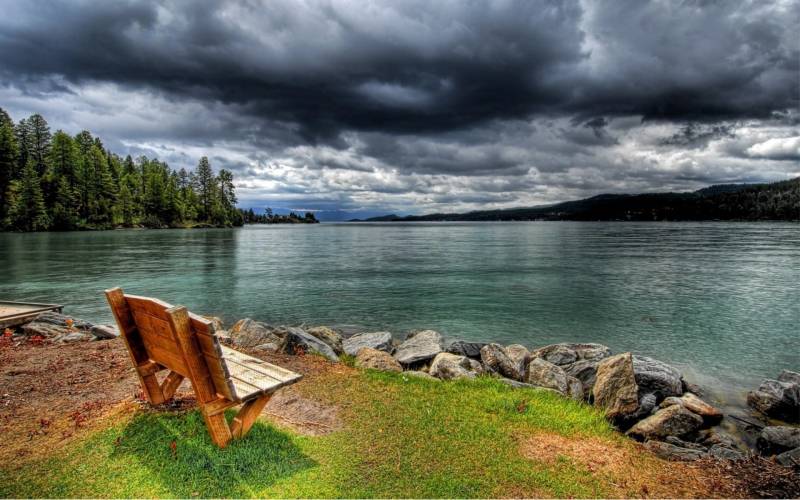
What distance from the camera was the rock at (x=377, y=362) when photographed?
987 cm

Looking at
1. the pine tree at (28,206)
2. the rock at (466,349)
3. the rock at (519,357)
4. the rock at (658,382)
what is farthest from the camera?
the pine tree at (28,206)

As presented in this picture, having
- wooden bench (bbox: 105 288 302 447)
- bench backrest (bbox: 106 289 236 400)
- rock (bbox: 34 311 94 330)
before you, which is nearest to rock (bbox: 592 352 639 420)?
wooden bench (bbox: 105 288 302 447)

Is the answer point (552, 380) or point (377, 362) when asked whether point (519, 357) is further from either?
point (377, 362)

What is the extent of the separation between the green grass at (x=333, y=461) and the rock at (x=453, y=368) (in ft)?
6.73

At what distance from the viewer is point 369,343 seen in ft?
44.8

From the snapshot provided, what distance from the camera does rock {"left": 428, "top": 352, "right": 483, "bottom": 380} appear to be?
947cm

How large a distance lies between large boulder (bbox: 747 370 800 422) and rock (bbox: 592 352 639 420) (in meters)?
4.00

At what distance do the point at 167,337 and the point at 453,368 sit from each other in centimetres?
619

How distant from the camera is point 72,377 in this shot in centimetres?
860

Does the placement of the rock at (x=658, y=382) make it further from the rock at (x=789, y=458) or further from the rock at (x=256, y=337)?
the rock at (x=256, y=337)

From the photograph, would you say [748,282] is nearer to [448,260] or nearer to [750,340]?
[750,340]

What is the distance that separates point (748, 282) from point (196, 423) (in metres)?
38.2

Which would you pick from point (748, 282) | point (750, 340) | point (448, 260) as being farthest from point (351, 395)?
point (448, 260)

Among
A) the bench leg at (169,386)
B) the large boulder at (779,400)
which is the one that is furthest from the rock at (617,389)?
the bench leg at (169,386)
